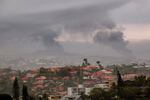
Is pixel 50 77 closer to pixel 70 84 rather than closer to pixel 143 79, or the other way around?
pixel 70 84

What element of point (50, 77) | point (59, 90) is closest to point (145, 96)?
point (59, 90)

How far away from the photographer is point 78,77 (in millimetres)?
186125

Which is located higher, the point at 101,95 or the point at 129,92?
the point at 129,92

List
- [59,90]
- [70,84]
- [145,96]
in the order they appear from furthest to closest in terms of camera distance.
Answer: [70,84], [59,90], [145,96]

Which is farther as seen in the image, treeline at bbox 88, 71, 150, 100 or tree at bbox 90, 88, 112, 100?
tree at bbox 90, 88, 112, 100

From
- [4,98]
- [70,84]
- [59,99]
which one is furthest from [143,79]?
[70,84]

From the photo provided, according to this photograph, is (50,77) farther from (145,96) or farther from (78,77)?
(145,96)

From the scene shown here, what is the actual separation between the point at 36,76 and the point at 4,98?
134392 mm

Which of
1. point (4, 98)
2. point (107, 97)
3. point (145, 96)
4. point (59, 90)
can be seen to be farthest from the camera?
point (59, 90)

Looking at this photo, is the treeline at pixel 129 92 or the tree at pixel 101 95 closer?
the treeline at pixel 129 92

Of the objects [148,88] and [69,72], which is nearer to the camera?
[148,88]

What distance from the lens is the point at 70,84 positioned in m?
171

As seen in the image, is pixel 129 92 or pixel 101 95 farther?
pixel 101 95

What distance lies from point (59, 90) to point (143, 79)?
68.8 m
